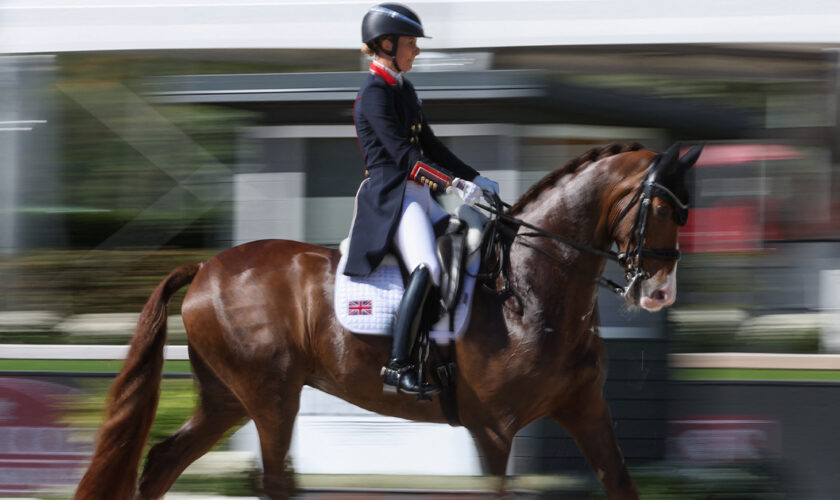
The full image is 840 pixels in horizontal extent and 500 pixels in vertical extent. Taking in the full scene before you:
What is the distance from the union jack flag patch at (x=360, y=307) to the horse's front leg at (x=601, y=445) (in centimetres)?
101

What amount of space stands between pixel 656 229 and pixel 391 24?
148 cm

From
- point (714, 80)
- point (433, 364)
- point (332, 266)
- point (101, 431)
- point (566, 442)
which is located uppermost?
point (714, 80)

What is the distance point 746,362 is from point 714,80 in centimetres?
204

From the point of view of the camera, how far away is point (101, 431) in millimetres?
4535

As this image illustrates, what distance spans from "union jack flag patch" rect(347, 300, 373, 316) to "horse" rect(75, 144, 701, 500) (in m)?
0.12

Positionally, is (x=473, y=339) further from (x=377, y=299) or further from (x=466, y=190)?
(x=466, y=190)

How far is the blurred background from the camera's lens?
18.0 ft

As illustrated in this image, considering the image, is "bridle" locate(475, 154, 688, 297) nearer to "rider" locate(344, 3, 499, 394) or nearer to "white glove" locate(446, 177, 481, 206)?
"white glove" locate(446, 177, 481, 206)

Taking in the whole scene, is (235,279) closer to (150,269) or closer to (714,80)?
(150,269)

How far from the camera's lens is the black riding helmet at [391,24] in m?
4.34

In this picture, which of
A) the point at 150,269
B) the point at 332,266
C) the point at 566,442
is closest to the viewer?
the point at 332,266

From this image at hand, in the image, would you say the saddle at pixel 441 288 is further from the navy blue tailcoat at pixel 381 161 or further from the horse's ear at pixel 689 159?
the horse's ear at pixel 689 159

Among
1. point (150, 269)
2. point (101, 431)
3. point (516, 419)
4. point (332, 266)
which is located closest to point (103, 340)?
point (150, 269)

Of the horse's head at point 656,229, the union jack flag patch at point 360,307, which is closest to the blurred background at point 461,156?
the horse's head at point 656,229
